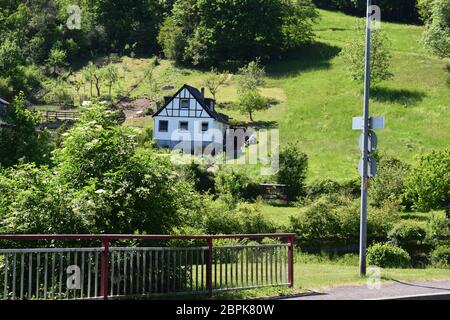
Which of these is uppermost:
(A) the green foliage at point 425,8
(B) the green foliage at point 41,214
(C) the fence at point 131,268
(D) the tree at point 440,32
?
(A) the green foliage at point 425,8

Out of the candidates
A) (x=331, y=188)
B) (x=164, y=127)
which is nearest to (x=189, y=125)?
(x=164, y=127)

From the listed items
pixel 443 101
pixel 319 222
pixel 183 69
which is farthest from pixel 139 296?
pixel 183 69

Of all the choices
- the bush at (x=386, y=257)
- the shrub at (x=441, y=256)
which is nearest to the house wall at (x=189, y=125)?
the shrub at (x=441, y=256)

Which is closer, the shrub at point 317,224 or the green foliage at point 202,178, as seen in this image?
the shrub at point 317,224

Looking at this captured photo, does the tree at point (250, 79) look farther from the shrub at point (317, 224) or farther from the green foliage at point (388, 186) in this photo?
the shrub at point (317, 224)

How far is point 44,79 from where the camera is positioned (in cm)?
9006

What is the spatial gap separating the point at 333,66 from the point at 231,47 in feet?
61.3

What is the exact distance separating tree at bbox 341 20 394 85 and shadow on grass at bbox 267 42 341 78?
9467 millimetres

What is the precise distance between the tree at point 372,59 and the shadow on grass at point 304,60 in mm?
9467

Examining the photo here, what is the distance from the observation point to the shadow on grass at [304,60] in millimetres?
86512

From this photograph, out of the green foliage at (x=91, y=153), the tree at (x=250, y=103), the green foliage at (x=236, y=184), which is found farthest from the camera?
the tree at (x=250, y=103)

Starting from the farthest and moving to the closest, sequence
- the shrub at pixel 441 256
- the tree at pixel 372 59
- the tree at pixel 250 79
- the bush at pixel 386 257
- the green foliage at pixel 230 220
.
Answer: the tree at pixel 250 79, the tree at pixel 372 59, the green foliage at pixel 230 220, the shrub at pixel 441 256, the bush at pixel 386 257

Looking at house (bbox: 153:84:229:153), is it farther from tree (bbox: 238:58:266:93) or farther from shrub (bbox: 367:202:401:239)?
shrub (bbox: 367:202:401:239)

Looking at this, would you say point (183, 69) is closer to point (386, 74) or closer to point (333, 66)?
point (333, 66)
